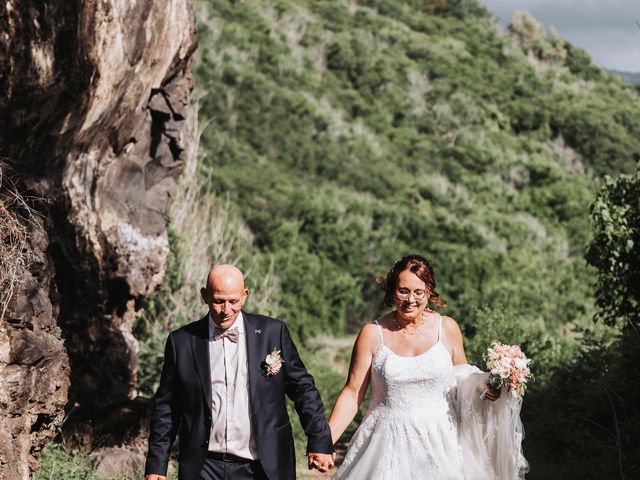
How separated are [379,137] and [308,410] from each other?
28543 mm

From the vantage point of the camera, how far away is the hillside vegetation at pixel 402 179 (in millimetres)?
15984

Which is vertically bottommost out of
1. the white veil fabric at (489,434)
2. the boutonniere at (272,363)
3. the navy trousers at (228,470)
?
the navy trousers at (228,470)

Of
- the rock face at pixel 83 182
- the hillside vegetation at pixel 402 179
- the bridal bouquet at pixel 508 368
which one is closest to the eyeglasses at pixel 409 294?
the bridal bouquet at pixel 508 368

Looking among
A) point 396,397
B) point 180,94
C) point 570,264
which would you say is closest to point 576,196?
point 570,264

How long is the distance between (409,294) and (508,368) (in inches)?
28.2

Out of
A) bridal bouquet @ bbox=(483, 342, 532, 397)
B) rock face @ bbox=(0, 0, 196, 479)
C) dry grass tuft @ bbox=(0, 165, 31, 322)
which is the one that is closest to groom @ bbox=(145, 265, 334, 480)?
bridal bouquet @ bbox=(483, 342, 532, 397)

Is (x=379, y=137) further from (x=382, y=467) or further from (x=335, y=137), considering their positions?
(x=382, y=467)

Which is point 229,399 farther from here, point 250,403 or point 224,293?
point 224,293

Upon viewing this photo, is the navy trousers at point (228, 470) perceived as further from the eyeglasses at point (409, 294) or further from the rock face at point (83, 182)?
the rock face at point (83, 182)

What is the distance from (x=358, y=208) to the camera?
27734mm

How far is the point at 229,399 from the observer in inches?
195

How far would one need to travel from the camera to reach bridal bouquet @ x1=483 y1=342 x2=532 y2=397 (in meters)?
5.46

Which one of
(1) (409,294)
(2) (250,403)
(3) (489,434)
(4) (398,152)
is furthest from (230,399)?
(4) (398,152)

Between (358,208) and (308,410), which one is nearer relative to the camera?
(308,410)
